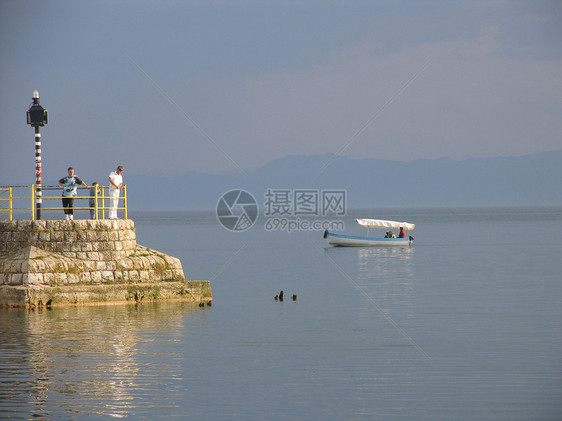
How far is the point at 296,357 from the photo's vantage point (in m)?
19.9

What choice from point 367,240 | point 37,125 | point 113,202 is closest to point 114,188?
point 113,202

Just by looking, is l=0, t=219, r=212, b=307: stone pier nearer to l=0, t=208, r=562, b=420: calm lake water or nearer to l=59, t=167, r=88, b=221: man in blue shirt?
l=0, t=208, r=562, b=420: calm lake water

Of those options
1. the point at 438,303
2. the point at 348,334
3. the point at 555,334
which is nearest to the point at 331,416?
the point at 348,334

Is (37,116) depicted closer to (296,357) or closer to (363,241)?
(296,357)

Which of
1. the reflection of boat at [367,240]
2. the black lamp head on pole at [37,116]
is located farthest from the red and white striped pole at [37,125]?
the reflection of boat at [367,240]

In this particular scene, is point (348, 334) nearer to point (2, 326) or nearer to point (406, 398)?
point (406, 398)

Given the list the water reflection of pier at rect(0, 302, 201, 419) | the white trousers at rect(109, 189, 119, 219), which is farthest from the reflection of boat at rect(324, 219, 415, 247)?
the white trousers at rect(109, 189, 119, 219)

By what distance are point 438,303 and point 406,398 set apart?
1670 cm

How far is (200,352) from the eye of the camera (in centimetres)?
2006

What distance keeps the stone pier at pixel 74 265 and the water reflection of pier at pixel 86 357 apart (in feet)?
1.55

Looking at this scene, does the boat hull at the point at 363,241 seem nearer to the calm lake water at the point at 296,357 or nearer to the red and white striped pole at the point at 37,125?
the calm lake water at the point at 296,357

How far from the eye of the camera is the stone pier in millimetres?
24328

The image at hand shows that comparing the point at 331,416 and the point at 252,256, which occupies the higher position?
the point at 252,256

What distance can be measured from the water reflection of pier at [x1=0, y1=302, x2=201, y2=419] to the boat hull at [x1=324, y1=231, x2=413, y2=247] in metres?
45.4
